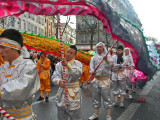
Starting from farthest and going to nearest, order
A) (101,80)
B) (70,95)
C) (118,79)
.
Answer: (118,79)
(101,80)
(70,95)

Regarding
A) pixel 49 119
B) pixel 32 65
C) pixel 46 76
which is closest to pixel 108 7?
pixel 32 65

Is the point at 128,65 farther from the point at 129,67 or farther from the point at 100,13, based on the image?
the point at 100,13

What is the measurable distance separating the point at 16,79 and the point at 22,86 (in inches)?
5.2

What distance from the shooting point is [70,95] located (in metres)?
3.51

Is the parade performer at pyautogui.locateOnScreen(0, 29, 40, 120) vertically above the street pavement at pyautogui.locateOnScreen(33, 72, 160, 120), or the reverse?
the parade performer at pyautogui.locateOnScreen(0, 29, 40, 120)

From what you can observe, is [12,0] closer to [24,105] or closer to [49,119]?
[24,105]

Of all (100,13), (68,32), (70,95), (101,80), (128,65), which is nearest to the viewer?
(70,95)

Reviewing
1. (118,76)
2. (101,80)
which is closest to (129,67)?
(118,76)

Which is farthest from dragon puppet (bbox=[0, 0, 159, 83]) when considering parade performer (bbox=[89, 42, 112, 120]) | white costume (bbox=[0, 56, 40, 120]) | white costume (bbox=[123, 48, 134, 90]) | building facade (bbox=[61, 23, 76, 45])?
building facade (bbox=[61, 23, 76, 45])

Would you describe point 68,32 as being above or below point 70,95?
above

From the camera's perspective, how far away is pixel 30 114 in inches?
95.3

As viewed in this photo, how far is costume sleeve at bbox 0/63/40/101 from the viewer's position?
6.81 ft

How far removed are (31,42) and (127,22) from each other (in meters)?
2.41

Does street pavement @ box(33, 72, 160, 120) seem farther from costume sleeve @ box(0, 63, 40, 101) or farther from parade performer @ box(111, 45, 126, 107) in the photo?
costume sleeve @ box(0, 63, 40, 101)
